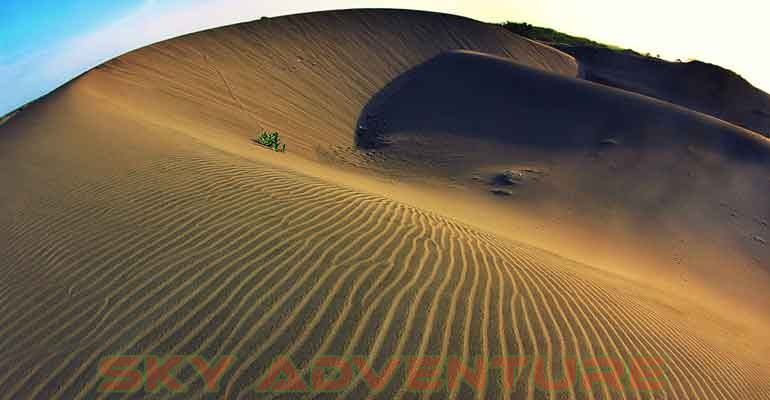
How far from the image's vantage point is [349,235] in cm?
408

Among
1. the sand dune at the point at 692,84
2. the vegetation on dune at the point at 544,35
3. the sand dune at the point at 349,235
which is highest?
the vegetation on dune at the point at 544,35

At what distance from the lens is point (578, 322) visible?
11.2ft

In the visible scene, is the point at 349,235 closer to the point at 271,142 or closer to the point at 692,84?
the point at 271,142

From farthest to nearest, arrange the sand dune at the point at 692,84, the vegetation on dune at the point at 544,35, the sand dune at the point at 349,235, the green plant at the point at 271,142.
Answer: the vegetation on dune at the point at 544,35, the sand dune at the point at 692,84, the green plant at the point at 271,142, the sand dune at the point at 349,235

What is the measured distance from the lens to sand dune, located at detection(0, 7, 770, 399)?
113 inches

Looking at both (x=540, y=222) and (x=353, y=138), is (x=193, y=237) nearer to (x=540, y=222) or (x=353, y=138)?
(x=540, y=222)

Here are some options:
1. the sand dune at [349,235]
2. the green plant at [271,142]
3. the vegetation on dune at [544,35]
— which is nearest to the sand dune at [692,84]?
the vegetation on dune at [544,35]

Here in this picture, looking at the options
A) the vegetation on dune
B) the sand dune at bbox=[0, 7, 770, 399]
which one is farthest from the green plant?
the vegetation on dune

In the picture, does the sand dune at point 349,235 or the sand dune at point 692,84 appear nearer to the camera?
the sand dune at point 349,235

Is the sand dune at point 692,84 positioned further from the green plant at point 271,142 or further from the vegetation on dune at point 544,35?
the green plant at point 271,142

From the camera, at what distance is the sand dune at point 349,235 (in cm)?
288

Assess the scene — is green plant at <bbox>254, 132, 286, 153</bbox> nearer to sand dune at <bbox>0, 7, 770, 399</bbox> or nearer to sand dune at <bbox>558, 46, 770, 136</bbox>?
sand dune at <bbox>0, 7, 770, 399</bbox>

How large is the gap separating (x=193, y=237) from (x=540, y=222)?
6.51 meters

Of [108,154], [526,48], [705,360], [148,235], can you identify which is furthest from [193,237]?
[526,48]
